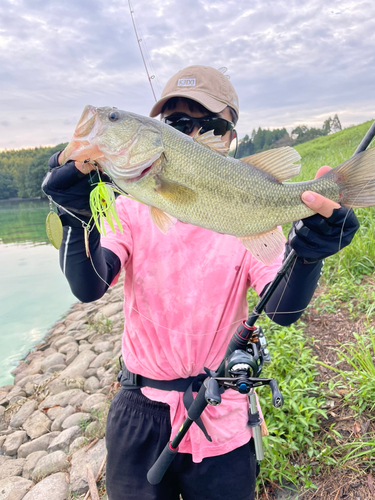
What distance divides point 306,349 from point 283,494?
4.26ft

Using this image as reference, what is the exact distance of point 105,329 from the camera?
7.30 metres

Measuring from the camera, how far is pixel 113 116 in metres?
1.49

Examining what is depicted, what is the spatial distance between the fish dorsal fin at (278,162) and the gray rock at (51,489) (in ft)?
11.5

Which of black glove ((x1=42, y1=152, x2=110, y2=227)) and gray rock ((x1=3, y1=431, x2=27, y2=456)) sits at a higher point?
black glove ((x1=42, y1=152, x2=110, y2=227))

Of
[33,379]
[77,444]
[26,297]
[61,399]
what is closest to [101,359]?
[61,399]

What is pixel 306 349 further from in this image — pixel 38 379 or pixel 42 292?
pixel 42 292

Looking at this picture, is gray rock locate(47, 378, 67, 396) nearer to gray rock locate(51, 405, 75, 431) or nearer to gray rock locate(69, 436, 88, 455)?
gray rock locate(51, 405, 75, 431)

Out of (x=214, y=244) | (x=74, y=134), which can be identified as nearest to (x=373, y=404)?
(x=214, y=244)

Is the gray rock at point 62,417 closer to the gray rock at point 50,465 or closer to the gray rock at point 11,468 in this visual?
the gray rock at point 11,468

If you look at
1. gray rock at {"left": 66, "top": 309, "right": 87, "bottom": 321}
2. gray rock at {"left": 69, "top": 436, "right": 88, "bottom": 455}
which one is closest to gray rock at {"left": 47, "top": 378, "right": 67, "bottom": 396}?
gray rock at {"left": 69, "top": 436, "right": 88, "bottom": 455}

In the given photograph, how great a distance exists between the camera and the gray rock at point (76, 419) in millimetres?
4324

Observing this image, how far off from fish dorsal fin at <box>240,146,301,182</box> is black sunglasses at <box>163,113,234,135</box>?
0.72m

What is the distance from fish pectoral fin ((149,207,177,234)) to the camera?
59.7 inches

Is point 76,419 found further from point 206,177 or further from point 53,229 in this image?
point 206,177
